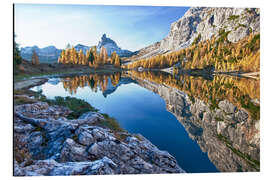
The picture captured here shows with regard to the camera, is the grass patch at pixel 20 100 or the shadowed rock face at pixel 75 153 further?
the grass patch at pixel 20 100

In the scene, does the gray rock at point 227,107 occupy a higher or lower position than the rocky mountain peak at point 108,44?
lower

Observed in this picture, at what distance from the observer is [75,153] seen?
358 centimetres

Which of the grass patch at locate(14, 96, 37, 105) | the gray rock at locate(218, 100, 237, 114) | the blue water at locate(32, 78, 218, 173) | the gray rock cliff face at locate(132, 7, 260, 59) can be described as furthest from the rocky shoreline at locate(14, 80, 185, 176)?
the gray rock at locate(218, 100, 237, 114)

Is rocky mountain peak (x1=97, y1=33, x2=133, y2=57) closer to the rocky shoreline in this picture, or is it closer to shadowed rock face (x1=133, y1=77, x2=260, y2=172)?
the rocky shoreline

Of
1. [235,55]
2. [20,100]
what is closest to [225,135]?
[235,55]

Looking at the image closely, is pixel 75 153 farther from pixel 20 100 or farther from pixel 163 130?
pixel 163 130

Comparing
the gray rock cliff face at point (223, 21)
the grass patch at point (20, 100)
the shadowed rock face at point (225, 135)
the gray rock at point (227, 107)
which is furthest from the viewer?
the gray rock at point (227, 107)

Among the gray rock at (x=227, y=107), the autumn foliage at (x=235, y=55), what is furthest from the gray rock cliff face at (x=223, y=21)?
the gray rock at (x=227, y=107)

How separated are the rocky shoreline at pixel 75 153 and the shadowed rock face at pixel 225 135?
2.30m

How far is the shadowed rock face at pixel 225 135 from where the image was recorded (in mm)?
4696

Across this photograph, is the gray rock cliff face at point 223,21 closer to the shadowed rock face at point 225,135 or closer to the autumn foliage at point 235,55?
the autumn foliage at point 235,55

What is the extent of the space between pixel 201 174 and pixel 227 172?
90 cm

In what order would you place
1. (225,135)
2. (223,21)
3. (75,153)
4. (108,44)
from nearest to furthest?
(75,153) < (225,135) < (108,44) < (223,21)

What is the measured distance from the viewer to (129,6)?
562 centimetres
